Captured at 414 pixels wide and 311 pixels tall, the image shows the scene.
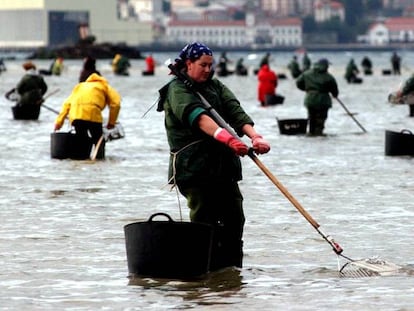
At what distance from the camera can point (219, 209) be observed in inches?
427

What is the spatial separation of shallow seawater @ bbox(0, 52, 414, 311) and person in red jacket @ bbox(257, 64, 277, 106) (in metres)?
13.8

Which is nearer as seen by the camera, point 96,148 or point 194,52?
point 194,52

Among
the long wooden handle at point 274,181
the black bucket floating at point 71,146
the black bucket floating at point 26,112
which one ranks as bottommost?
the black bucket floating at point 26,112

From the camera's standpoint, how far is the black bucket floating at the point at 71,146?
21625mm

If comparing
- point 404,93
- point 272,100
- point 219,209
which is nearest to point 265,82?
point 272,100

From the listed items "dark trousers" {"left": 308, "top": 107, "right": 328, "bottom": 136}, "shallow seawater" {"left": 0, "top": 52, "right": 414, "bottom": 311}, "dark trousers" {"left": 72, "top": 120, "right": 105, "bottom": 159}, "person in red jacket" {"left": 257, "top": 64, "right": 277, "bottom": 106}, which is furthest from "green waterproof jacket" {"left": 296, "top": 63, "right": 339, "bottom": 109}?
"person in red jacket" {"left": 257, "top": 64, "right": 277, "bottom": 106}

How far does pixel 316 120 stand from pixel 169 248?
18.1 meters

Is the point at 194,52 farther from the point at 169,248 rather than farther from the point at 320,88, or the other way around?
the point at 320,88

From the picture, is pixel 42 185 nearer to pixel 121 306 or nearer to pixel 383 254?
pixel 383 254

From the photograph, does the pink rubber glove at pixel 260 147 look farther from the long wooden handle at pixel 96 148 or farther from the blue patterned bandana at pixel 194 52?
the long wooden handle at pixel 96 148

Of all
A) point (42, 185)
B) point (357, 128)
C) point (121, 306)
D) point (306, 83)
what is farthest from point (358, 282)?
point (357, 128)

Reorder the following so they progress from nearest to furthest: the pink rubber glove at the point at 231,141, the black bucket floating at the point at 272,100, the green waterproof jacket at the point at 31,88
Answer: the pink rubber glove at the point at 231,141, the green waterproof jacket at the point at 31,88, the black bucket floating at the point at 272,100

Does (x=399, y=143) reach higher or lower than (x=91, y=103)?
lower

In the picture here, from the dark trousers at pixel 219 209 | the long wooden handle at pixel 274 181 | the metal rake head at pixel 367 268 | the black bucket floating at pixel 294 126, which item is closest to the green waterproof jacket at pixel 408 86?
the black bucket floating at pixel 294 126
